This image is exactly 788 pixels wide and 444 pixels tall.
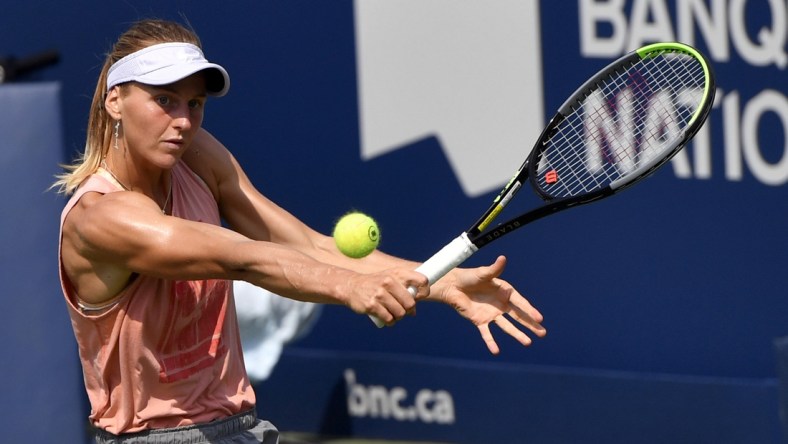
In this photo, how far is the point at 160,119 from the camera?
3135mm

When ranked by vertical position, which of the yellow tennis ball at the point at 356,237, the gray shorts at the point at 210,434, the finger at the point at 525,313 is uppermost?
the yellow tennis ball at the point at 356,237

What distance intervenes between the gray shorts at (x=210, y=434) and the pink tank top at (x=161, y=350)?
2 centimetres

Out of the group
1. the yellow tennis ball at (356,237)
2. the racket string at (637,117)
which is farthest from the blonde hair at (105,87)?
the racket string at (637,117)

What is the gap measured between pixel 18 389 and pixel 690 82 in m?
2.51

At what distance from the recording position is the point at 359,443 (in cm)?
605

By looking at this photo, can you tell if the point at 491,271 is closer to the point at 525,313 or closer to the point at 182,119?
the point at 525,313

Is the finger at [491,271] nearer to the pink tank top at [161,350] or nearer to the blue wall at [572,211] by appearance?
the pink tank top at [161,350]

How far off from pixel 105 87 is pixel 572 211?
2.63m

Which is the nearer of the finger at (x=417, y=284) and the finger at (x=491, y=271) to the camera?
the finger at (x=417, y=284)

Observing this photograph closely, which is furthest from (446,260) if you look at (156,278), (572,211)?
(572,211)

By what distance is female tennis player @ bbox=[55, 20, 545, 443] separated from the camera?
3.04 metres

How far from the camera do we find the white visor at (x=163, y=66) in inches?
122

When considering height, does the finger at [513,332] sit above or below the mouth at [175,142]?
below

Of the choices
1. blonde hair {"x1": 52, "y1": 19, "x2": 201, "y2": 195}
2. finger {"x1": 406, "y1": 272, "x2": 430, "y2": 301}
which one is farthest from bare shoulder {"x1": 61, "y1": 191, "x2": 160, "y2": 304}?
finger {"x1": 406, "y1": 272, "x2": 430, "y2": 301}
